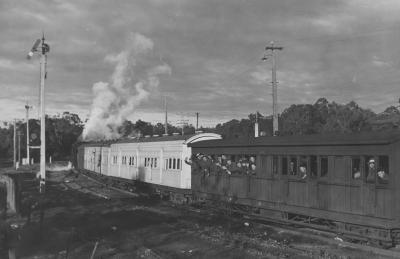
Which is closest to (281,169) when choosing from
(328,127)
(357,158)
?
(357,158)

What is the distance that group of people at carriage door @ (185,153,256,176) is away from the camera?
17531mm

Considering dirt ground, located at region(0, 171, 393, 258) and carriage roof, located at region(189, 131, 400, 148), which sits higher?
carriage roof, located at region(189, 131, 400, 148)

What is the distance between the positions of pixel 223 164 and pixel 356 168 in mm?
6965

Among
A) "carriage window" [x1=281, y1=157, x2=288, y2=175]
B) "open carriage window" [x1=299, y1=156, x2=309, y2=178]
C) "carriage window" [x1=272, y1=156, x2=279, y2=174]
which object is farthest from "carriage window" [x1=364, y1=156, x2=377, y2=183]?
"carriage window" [x1=272, y1=156, x2=279, y2=174]

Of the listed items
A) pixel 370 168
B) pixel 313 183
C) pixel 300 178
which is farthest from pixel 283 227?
pixel 370 168

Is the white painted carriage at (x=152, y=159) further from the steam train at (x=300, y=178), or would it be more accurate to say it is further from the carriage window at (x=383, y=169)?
the carriage window at (x=383, y=169)

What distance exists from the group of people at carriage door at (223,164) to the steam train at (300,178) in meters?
0.04

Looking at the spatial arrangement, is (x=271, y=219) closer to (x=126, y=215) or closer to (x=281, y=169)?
(x=281, y=169)

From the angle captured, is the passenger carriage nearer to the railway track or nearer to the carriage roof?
the railway track

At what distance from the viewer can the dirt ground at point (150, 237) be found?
11.4 meters

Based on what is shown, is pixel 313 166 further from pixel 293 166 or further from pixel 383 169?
pixel 383 169

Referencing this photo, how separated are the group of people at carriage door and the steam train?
0.04m

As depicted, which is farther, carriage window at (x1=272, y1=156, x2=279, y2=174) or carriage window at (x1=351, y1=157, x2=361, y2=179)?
carriage window at (x1=272, y1=156, x2=279, y2=174)

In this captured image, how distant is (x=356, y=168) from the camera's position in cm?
1295
